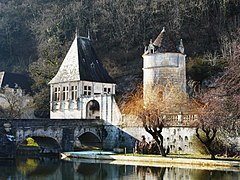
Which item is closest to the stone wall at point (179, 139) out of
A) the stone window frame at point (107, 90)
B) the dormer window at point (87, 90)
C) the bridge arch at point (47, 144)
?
the bridge arch at point (47, 144)

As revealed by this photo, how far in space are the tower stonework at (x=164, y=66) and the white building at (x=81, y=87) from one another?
393cm

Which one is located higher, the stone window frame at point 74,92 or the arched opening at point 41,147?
the stone window frame at point 74,92

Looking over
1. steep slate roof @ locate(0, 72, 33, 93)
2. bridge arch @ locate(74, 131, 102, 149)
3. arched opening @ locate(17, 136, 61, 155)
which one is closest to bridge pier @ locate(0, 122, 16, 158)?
arched opening @ locate(17, 136, 61, 155)

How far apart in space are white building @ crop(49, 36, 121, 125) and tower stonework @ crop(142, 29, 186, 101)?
12.9 ft

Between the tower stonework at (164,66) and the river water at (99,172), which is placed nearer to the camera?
the river water at (99,172)

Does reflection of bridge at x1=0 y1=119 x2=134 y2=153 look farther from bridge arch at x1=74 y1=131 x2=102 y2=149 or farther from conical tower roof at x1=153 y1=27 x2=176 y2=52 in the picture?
conical tower roof at x1=153 y1=27 x2=176 y2=52

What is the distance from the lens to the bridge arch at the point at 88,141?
127ft

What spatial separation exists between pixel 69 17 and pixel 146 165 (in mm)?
36311

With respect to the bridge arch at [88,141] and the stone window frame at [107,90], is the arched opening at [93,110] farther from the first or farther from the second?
the bridge arch at [88,141]

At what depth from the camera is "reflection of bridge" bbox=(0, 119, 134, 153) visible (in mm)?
33434

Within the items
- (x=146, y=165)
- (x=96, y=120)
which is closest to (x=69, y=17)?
(x=96, y=120)

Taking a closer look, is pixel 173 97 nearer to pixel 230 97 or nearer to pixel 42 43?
pixel 230 97

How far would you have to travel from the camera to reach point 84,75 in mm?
41406

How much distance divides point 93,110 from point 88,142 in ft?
9.43
